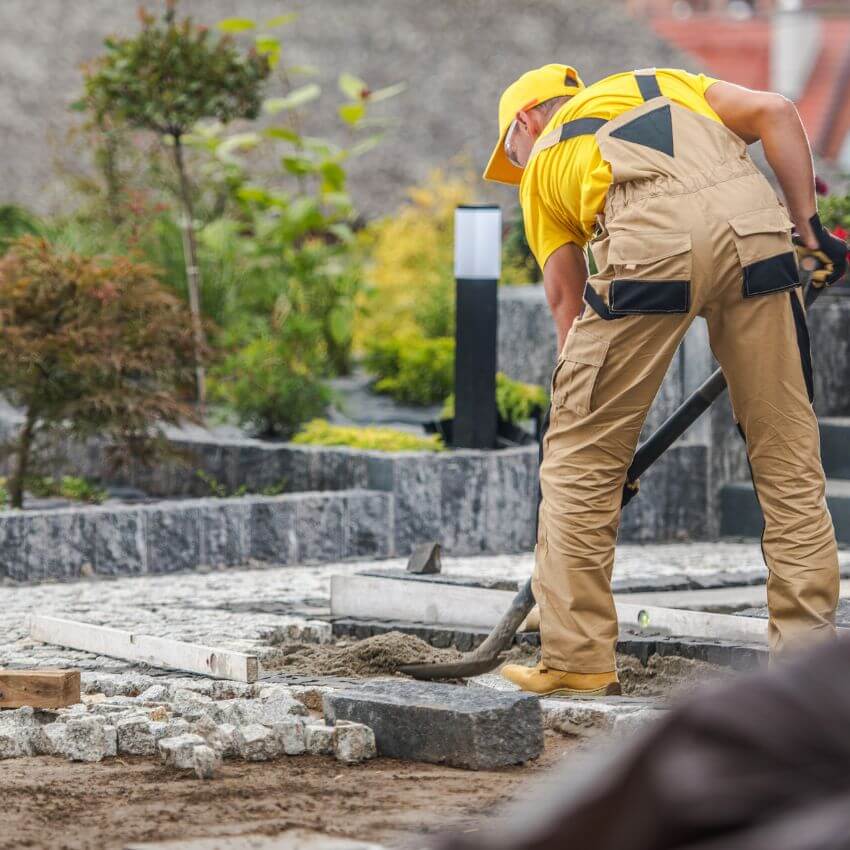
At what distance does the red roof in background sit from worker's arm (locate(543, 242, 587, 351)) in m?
26.8

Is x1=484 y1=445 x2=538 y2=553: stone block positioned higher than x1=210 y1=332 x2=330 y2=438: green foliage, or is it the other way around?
x1=210 y1=332 x2=330 y2=438: green foliage

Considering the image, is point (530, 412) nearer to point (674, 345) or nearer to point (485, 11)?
point (674, 345)

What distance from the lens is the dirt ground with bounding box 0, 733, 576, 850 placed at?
9.60ft

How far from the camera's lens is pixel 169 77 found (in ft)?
31.7

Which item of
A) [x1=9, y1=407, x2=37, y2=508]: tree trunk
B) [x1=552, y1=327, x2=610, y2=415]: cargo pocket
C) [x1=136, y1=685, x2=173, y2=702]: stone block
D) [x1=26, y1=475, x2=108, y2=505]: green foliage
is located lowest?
[x1=136, y1=685, x2=173, y2=702]: stone block

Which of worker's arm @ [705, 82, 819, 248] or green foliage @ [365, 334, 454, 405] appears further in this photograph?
green foliage @ [365, 334, 454, 405]

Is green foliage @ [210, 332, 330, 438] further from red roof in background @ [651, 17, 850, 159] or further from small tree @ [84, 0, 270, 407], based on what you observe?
red roof in background @ [651, 17, 850, 159]

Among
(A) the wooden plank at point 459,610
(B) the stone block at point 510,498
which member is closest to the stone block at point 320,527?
(B) the stone block at point 510,498

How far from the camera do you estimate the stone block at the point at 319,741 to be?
3.64 m

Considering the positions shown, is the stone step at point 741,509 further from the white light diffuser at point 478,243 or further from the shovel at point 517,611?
the shovel at point 517,611

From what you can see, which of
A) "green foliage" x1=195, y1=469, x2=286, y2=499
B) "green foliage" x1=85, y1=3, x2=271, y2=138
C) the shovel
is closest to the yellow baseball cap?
the shovel

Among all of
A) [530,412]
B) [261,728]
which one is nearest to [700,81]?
[261,728]

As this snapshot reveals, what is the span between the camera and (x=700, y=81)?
428 centimetres

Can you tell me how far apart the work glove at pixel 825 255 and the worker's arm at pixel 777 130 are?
11 cm
